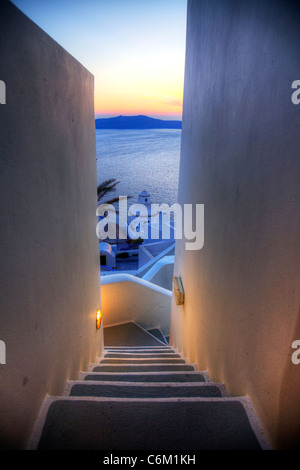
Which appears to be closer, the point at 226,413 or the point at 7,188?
the point at 7,188

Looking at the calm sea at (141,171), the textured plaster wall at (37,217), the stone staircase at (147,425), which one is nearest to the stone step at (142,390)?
the textured plaster wall at (37,217)

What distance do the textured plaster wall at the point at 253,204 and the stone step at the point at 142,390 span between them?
7.8 inches

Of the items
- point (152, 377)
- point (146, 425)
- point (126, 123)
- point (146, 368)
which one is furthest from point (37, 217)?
point (126, 123)

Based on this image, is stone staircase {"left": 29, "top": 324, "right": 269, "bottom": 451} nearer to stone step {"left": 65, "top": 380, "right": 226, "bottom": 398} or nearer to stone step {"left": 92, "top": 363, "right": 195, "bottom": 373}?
stone step {"left": 65, "top": 380, "right": 226, "bottom": 398}

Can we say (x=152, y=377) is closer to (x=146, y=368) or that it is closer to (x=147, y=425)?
(x=146, y=368)

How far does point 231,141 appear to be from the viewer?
215 centimetres

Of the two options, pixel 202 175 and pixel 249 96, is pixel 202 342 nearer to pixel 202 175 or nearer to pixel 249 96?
pixel 202 175

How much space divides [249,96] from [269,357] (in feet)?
5.04

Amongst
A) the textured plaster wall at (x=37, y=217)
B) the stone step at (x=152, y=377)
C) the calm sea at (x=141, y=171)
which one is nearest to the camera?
the textured plaster wall at (x=37, y=217)

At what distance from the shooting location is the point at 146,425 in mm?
1747

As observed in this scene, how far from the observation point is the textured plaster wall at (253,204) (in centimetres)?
130

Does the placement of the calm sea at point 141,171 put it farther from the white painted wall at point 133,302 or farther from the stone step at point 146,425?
the stone step at point 146,425

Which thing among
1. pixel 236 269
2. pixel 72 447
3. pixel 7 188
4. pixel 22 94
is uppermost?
pixel 22 94
